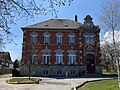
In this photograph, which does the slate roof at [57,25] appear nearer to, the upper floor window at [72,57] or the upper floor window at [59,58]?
the upper floor window at [72,57]

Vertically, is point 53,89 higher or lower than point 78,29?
lower

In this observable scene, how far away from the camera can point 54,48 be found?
35.4 m

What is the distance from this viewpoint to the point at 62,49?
3544 cm

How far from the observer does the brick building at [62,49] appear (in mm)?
34531

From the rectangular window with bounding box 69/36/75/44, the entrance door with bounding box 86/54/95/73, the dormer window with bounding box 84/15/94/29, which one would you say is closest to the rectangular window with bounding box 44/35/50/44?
the rectangular window with bounding box 69/36/75/44

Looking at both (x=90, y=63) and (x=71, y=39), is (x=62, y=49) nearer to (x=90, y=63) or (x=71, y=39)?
(x=71, y=39)

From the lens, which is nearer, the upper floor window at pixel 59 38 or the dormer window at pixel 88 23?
the upper floor window at pixel 59 38

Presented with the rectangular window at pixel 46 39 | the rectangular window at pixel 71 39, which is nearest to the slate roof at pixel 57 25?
the rectangular window at pixel 46 39

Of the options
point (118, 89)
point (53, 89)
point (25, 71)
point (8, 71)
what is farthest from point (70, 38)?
point (8, 71)

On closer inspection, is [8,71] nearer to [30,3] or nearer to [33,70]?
[33,70]

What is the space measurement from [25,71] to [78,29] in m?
11.9

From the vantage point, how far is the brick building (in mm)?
34531

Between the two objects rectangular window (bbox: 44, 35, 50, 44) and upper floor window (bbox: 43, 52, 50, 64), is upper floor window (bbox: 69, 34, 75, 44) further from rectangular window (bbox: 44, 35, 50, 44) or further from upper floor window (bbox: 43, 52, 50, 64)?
upper floor window (bbox: 43, 52, 50, 64)

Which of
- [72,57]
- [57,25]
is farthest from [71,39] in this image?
[57,25]
